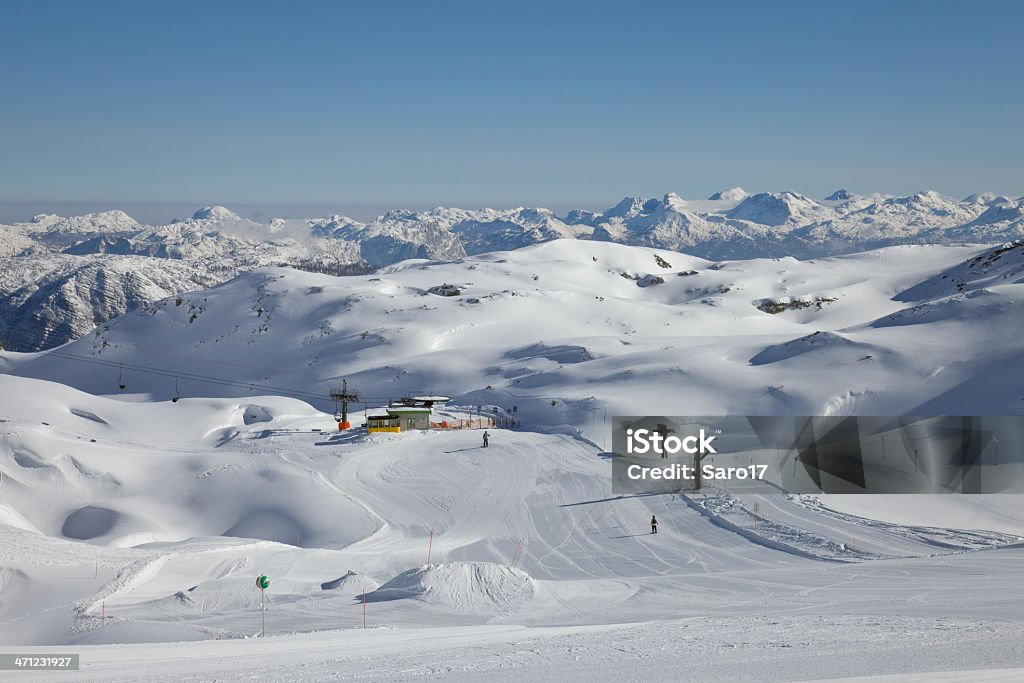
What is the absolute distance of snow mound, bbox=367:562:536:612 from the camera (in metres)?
26.1

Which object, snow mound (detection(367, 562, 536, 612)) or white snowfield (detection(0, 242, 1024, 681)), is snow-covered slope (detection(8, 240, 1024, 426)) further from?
snow mound (detection(367, 562, 536, 612))

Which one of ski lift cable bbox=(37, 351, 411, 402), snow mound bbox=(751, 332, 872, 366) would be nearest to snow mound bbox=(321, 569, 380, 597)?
snow mound bbox=(751, 332, 872, 366)

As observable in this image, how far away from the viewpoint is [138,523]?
4128 cm

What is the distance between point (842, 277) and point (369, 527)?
5356 inches

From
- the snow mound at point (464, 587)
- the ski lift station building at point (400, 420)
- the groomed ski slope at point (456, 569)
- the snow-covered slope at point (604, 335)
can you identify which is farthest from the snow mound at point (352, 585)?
the snow-covered slope at point (604, 335)

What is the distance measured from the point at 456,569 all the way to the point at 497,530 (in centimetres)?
1158

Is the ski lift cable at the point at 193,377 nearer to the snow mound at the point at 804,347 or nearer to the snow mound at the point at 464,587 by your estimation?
the snow mound at the point at 804,347

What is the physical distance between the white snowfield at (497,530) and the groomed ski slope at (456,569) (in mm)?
141

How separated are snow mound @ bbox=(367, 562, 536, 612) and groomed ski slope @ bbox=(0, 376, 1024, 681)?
0.07 m

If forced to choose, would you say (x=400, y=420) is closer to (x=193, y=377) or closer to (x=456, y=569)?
(x=456, y=569)

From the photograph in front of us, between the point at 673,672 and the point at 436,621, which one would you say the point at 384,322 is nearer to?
the point at 436,621

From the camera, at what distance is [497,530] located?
38.9 meters

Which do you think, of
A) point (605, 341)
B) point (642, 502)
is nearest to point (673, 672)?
point (642, 502)

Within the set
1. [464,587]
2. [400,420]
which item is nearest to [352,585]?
[464,587]
